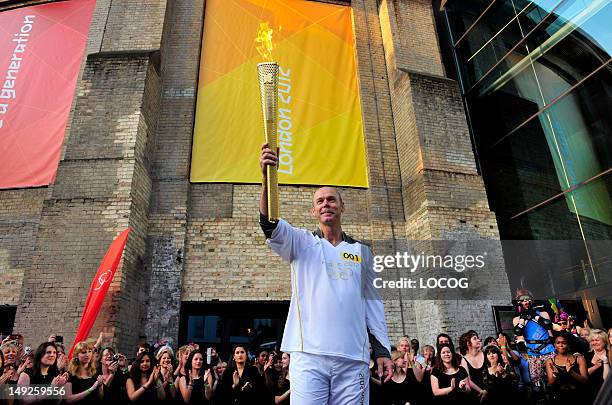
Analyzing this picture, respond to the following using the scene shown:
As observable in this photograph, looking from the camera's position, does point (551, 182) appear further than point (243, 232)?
Yes

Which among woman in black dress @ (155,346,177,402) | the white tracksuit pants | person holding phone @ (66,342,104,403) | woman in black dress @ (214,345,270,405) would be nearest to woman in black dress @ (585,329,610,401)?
woman in black dress @ (214,345,270,405)

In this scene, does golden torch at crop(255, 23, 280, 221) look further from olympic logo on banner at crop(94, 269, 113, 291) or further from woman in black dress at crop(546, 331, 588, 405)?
olympic logo on banner at crop(94, 269, 113, 291)

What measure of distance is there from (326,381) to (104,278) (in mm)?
6077

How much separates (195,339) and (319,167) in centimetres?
480

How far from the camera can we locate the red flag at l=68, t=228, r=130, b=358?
675 centimetres

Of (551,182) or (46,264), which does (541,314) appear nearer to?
(551,182)

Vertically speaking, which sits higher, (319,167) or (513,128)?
(513,128)

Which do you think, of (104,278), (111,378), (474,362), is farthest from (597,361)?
(104,278)

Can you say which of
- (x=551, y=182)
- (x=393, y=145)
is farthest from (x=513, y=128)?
(x=393, y=145)

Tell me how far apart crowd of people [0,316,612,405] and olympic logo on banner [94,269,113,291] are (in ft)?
4.95

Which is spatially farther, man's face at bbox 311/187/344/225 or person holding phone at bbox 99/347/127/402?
person holding phone at bbox 99/347/127/402

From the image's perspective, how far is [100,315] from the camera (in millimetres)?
7309

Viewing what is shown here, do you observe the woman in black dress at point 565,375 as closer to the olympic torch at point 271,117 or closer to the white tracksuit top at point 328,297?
the white tracksuit top at point 328,297

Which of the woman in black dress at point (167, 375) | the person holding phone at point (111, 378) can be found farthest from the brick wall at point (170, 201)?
the woman in black dress at point (167, 375)
